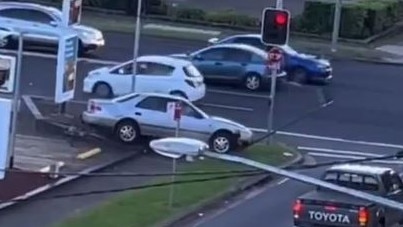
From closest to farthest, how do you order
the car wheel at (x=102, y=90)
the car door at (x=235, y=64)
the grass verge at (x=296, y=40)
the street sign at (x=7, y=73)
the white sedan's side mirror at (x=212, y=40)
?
the street sign at (x=7, y=73), the car wheel at (x=102, y=90), the car door at (x=235, y=64), the white sedan's side mirror at (x=212, y=40), the grass verge at (x=296, y=40)

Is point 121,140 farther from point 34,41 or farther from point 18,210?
point 34,41

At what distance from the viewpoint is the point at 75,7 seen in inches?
1545

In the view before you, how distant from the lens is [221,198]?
32625mm

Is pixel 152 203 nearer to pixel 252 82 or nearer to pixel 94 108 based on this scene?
pixel 94 108

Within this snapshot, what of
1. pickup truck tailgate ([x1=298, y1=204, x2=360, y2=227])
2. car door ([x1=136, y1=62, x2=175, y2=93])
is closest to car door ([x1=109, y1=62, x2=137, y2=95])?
car door ([x1=136, y1=62, x2=175, y2=93])

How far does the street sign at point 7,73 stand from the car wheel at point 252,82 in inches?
624

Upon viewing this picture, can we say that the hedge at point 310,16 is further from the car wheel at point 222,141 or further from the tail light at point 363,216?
the tail light at point 363,216

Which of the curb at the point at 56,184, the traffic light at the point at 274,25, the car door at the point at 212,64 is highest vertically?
the traffic light at the point at 274,25

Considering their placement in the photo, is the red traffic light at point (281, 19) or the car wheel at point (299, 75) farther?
the car wheel at point (299, 75)

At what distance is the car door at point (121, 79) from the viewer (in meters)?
43.8

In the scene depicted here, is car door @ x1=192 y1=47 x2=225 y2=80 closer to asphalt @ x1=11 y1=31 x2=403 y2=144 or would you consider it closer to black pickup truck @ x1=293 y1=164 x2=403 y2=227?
asphalt @ x1=11 y1=31 x2=403 y2=144

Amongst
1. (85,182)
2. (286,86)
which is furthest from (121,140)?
(286,86)

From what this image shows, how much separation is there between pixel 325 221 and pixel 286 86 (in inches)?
883

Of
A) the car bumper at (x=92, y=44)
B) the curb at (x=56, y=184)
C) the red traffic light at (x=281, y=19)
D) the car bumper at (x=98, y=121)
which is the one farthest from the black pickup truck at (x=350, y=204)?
the car bumper at (x=92, y=44)
